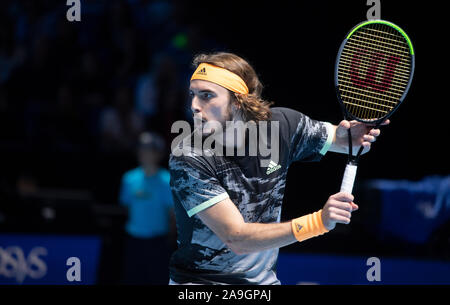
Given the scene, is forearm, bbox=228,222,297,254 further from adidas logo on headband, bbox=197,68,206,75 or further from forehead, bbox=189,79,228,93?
adidas logo on headband, bbox=197,68,206,75

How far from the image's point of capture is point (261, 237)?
101 inches

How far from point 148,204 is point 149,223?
0.17m

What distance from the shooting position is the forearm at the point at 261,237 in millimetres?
2557

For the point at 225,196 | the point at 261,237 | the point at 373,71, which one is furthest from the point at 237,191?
the point at 373,71

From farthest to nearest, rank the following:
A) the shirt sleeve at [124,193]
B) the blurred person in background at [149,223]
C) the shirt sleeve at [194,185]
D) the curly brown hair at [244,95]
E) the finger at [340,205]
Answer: the shirt sleeve at [124,193], the blurred person in background at [149,223], the curly brown hair at [244,95], the shirt sleeve at [194,185], the finger at [340,205]

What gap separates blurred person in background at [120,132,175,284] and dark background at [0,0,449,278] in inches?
12.5

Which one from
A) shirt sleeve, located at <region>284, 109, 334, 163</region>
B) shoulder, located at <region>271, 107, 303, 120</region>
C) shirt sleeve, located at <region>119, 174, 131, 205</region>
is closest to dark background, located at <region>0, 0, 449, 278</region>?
shirt sleeve, located at <region>119, 174, 131, 205</region>

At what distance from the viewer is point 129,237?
5586mm

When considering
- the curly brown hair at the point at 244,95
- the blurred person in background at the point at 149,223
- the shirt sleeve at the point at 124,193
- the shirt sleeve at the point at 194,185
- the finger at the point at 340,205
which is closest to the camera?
the finger at the point at 340,205

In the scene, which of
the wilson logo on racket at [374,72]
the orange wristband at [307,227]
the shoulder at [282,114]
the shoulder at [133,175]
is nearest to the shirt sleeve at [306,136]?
the shoulder at [282,114]

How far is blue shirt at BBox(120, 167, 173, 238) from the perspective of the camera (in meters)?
5.51

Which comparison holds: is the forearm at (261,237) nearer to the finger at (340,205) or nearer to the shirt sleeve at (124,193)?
the finger at (340,205)

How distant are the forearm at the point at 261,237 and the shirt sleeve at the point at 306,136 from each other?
0.54 m
